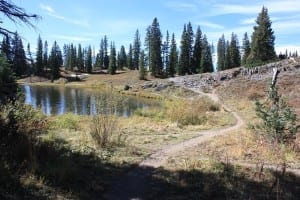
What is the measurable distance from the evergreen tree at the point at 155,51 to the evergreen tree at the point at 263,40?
29382mm

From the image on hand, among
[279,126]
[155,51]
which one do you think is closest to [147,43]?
[155,51]

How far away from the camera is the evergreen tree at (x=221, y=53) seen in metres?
103

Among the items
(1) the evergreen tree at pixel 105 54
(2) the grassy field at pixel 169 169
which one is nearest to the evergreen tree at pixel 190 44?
(1) the evergreen tree at pixel 105 54

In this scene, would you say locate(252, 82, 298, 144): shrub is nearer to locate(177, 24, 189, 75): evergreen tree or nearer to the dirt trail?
the dirt trail

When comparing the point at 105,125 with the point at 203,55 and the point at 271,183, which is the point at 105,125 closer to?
the point at 271,183

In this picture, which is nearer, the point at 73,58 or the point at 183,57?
the point at 183,57

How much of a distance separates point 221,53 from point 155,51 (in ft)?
90.1

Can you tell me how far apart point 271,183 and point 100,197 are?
385 cm

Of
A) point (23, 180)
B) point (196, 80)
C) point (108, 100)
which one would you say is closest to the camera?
point (23, 180)

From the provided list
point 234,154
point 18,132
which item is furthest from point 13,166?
point 234,154

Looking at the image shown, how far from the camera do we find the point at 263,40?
205 ft

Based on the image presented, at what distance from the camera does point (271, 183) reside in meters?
9.08

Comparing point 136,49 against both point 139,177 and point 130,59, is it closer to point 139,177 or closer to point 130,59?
point 130,59

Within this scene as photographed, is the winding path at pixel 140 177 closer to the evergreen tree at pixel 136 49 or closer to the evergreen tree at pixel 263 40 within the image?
the evergreen tree at pixel 263 40
